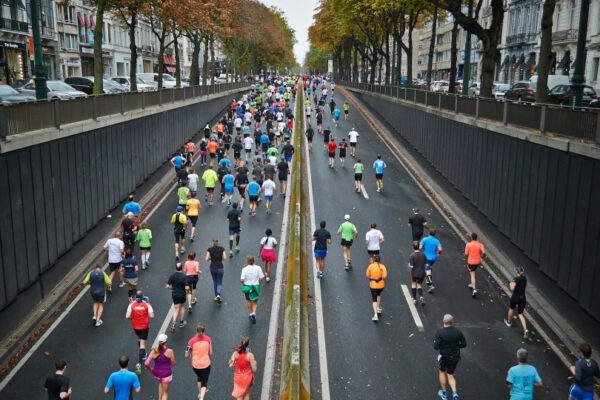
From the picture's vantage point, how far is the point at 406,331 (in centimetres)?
1345

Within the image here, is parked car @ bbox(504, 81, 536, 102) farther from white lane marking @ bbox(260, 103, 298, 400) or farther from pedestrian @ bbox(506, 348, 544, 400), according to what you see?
pedestrian @ bbox(506, 348, 544, 400)

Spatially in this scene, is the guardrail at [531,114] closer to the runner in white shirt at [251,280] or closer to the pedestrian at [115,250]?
the runner in white shirt at [251,280]

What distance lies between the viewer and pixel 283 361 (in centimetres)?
1153

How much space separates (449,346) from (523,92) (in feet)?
85.7

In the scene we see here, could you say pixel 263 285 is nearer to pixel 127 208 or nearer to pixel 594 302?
pixel 127 208

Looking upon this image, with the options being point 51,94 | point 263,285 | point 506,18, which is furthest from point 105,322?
point 506,18

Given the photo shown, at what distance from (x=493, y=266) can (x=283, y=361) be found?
9.11 metres

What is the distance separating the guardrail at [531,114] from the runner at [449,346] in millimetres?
5442

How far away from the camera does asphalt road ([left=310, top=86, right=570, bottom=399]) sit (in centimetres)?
1127

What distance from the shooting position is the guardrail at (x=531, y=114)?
41.8 feet

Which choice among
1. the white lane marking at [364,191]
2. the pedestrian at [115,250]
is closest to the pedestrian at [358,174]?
the white lane marking at [364,191]

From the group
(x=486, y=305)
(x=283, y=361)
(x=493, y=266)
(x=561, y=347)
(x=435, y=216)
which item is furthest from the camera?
(x=435, y=216)

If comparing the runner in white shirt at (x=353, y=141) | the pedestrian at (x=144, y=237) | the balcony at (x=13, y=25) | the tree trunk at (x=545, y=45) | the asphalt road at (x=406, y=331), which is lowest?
the asphalt road at (x=406, y=331)

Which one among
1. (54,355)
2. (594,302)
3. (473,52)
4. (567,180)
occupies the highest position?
(473,52)
